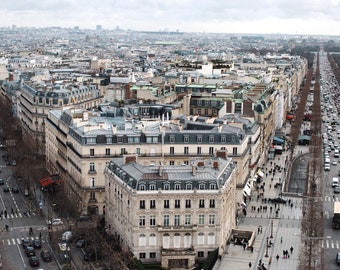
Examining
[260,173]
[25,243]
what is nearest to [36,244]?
[25,243]

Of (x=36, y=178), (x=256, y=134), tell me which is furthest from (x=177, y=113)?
(x=36, y=178)

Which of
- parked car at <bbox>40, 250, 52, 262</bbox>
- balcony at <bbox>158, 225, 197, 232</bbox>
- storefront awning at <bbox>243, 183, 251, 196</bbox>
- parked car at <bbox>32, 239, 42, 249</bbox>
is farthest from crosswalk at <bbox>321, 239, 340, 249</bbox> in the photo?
parked car at <bbox>32, 239, 42, 249</bbox>

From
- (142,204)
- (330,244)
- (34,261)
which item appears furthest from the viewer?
(330,244)

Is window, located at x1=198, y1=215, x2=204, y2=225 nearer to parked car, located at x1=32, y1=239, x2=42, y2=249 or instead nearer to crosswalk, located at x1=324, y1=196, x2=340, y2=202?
parked car, located at x1=32, y1=239, x2=42, y2=249

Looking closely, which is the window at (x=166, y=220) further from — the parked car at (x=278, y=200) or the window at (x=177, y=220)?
the parked car at (x=278, y=200)

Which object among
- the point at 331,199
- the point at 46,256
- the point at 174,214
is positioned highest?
the point at 174,214

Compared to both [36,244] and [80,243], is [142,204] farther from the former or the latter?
[36,244]
